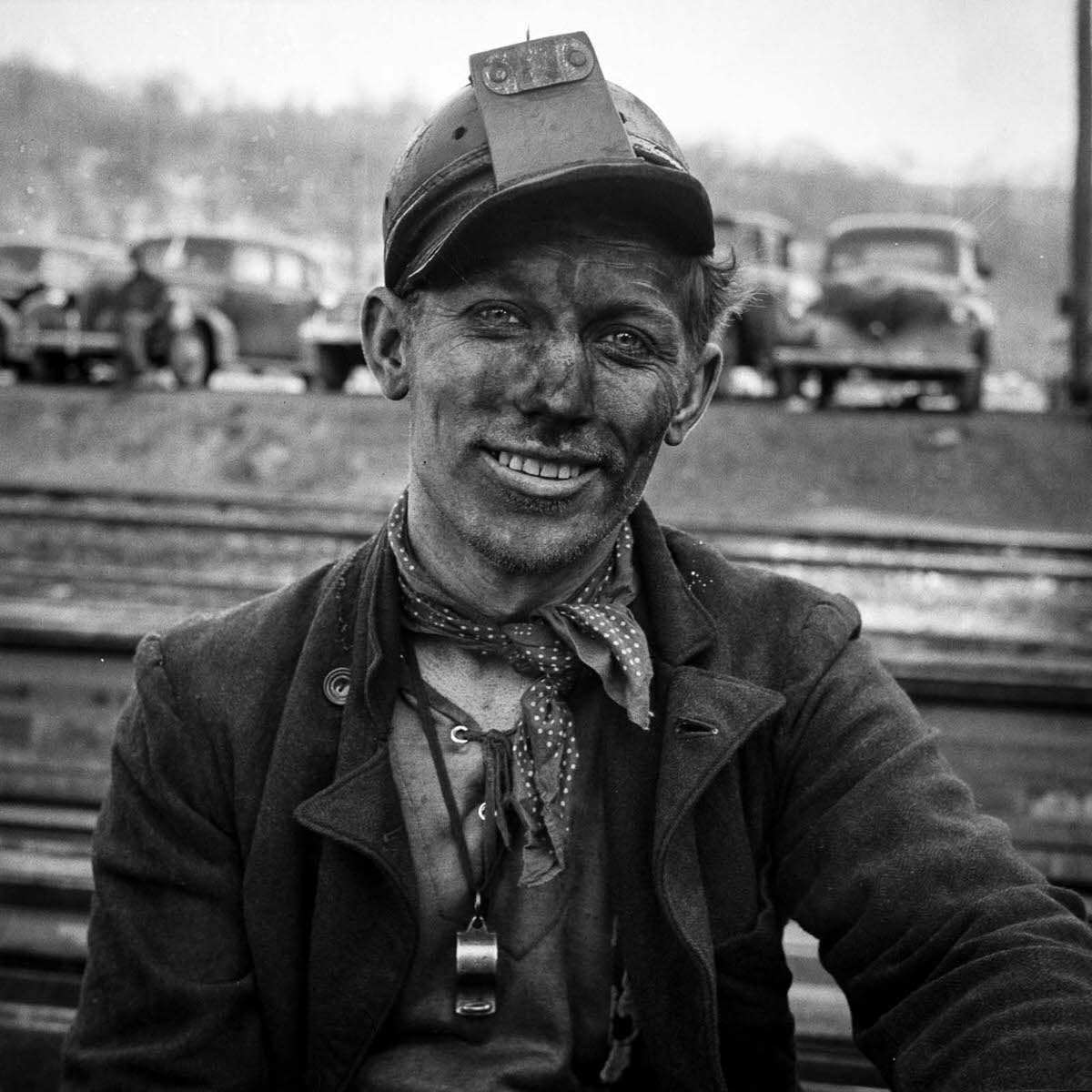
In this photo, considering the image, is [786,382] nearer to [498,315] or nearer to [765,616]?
[765,616]

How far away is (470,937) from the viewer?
183 centimetres

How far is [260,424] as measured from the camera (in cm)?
1193

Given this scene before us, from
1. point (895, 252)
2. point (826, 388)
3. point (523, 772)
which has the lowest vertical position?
point (523, 772)

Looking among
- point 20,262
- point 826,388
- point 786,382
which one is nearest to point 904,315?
point 826,388

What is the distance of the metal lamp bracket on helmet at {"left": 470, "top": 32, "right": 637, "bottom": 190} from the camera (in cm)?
179

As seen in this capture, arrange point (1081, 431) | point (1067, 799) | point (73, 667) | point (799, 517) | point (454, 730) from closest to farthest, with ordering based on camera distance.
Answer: point (454, 730) < point (1067, 799) < point (73, 667) < point (799, 517) < point (1081, 431)

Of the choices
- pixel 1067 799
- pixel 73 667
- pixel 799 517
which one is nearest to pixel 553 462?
pixel 1067 799

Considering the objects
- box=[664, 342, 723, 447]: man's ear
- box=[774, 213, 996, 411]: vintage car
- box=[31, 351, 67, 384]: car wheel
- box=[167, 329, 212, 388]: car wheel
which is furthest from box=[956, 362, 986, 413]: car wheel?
box=[664, 342, 723, 447]: man's ear

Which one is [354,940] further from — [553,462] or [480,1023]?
[553,462]

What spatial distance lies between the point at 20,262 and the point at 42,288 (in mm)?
1037

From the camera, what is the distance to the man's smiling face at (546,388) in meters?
1.82

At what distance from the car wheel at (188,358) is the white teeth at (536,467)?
12858mm

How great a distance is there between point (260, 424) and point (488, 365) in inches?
410

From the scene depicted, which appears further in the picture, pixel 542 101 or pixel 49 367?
pixel 49 367
